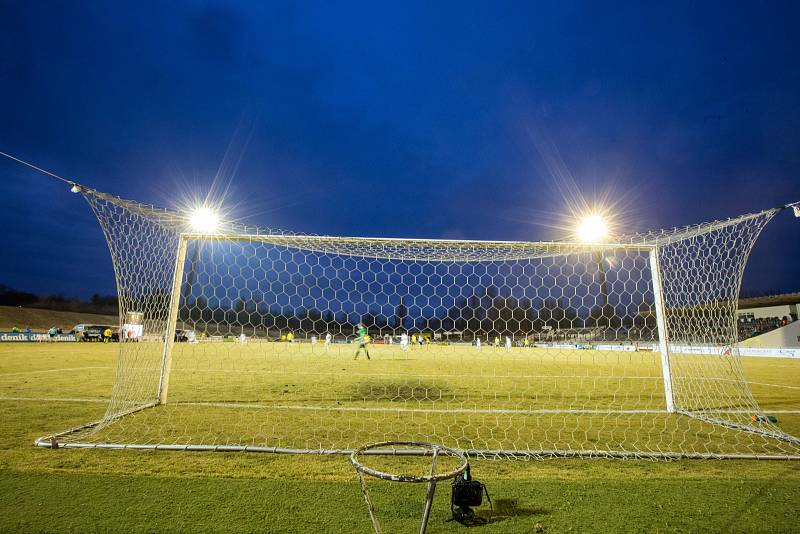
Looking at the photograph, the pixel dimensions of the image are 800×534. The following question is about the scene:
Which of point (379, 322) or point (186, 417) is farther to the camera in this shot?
point (379, 322)

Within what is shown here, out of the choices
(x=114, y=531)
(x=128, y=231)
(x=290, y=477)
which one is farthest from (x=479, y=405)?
(x=128, y=231)

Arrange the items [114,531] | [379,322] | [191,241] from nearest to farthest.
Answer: [114,531] → [191,241] → [379,322]

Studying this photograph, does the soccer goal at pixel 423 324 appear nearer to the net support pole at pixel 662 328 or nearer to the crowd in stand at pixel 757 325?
the net support pole at pixel 662 328

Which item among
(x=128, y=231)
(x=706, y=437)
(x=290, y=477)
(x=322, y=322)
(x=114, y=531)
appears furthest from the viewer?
(x=322, y=322)

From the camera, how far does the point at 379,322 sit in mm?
7645

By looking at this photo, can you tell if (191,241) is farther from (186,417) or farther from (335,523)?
(335,523)

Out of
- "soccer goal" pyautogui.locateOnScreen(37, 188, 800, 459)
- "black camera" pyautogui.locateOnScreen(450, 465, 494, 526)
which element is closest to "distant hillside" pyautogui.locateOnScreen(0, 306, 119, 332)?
"soccer goal" pyautogui.locateOnScreen(37, 188, 800, 459)

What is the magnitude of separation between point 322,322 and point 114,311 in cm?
7516

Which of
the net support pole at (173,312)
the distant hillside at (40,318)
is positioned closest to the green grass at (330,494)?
the net support pole at (173,312)

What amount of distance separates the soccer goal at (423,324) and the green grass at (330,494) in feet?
0.95

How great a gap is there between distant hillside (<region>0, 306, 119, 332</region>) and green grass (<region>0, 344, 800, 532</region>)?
61.6 m

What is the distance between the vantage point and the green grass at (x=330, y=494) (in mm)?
2156

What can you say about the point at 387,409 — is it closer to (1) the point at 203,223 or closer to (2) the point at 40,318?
(1) the point at 203,223

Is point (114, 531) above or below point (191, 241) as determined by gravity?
below
